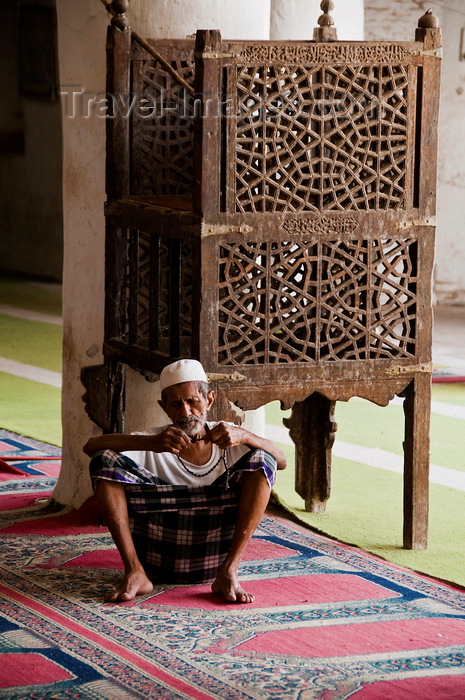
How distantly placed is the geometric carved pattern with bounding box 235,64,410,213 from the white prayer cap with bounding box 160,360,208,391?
26.5 inches

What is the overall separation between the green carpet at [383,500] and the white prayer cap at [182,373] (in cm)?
109

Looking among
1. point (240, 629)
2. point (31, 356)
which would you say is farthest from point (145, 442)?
point (31, 356)

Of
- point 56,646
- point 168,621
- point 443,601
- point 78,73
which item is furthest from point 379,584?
point 78,73

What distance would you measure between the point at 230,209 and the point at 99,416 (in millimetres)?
1116

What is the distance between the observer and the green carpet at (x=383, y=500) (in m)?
4.47

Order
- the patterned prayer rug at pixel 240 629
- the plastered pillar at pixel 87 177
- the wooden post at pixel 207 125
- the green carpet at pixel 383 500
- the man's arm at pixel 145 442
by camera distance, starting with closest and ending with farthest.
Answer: the patterned prayer rug at pixel 240 629
the man's arm at pixel 145 442
the wooden post at pixel 207 125
the green carpet at pixel 383 500
the plastered pillar at pixel 87 177

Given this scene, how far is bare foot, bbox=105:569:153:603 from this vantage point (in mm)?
3779

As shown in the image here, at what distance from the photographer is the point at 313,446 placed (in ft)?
16.9

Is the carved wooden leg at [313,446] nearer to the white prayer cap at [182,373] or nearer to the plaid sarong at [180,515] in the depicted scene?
the plaid sarong at [180,515]

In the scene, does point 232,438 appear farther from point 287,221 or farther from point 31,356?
point 31,356

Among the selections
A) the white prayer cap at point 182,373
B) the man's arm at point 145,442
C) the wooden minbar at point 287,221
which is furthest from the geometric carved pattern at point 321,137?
the man's arm at point 145,442

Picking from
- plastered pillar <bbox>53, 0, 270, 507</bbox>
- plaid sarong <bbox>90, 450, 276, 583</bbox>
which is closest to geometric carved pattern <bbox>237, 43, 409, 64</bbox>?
plastered pillar <bbox>53, 0, 270, 507</bbox>

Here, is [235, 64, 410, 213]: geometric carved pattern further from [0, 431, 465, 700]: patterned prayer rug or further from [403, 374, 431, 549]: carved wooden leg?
[0, 431, 465, 700]: patterned prayer rug

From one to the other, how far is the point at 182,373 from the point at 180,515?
1.54ft
